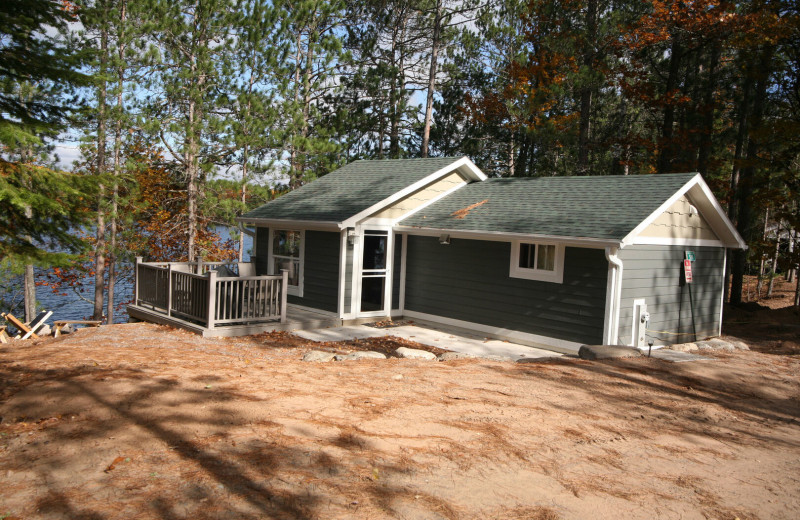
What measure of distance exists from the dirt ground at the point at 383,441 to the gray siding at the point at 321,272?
191 inches

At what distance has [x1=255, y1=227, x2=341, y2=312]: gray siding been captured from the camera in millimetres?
13297

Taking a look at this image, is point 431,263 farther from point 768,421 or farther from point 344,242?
A: point 768,421

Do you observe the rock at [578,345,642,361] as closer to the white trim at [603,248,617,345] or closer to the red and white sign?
the white trim at [603,248,617,345]

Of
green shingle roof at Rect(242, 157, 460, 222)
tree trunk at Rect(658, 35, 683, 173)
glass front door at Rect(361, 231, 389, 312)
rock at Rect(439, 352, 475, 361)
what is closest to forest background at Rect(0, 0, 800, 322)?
tree trunk at Rect(658, 35, 683, 173)

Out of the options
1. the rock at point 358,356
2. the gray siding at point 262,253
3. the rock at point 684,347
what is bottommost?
the rock at point 684,347

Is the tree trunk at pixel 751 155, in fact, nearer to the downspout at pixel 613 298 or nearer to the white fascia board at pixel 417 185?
the white fascia board at pixel 417 185

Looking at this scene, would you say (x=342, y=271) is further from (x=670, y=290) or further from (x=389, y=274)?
(x=670, y=290)

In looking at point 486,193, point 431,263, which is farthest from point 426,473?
point 486,193

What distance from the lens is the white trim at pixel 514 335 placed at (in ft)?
36.2

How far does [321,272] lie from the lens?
1365 centimetres

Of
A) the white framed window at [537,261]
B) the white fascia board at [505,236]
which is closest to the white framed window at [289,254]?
the white fascia board at [505,236]

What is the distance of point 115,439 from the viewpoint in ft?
15.7

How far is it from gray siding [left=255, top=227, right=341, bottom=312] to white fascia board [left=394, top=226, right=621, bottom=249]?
156cm

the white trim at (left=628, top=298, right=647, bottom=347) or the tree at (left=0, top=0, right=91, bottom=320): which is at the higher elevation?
the tree at (left=0, top=0, right=91, bottom=320)
